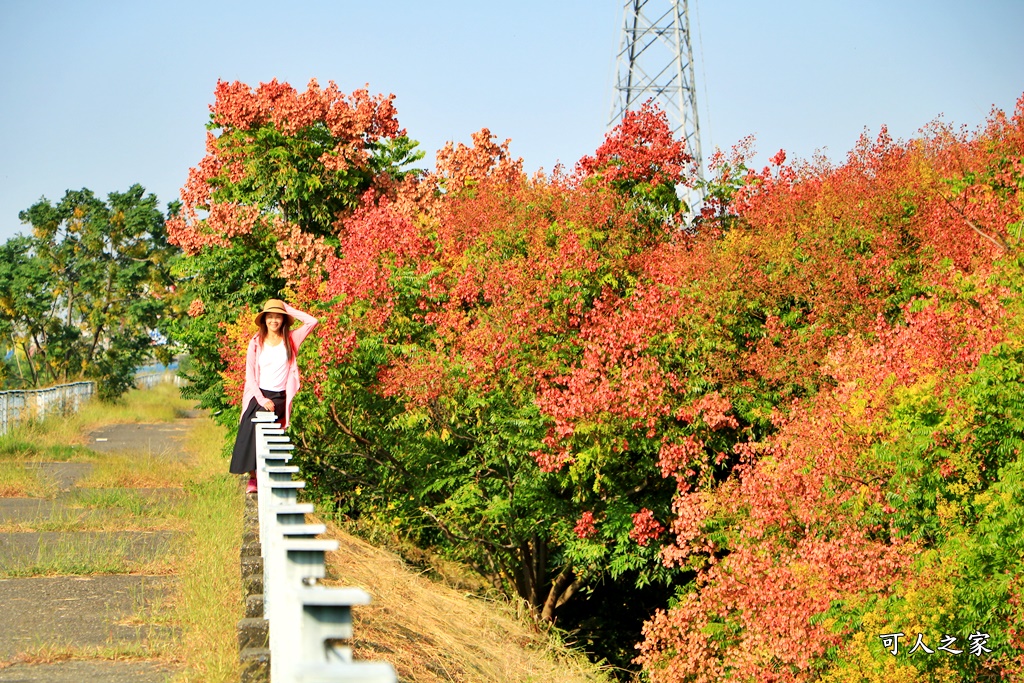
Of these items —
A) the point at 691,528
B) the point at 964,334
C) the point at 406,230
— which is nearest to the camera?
the point at 964,334

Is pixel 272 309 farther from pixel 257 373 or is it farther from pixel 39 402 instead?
pixel 39 402

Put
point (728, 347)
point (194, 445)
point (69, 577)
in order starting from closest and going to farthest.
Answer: point (69, 577), point (728, 347), point (194, 445)

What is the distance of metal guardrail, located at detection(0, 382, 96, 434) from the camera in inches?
1091

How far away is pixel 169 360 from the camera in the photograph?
4953 cm

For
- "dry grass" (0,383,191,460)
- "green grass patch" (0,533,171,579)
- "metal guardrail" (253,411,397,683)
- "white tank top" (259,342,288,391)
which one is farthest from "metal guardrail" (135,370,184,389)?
"metal guardrail" (253,411,397,683)

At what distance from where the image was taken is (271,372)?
8.87 metres

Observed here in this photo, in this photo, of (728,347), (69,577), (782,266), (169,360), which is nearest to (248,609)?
(69,577)

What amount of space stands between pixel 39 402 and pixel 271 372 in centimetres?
2611

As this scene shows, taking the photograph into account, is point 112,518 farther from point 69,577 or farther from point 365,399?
point 365,399

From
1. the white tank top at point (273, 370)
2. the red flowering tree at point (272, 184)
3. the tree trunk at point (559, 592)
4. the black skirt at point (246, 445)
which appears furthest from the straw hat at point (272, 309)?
the red flowering tree at point (272, 184)

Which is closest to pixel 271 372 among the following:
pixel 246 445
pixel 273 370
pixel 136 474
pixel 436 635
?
pixel 273 370

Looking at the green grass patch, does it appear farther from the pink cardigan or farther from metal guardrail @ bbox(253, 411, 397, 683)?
metal guardrail @ bbox(253, 411, 397, 683)

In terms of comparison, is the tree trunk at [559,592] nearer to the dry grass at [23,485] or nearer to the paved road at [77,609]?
the dry grass at [23,485]

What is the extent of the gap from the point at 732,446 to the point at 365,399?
503cm
